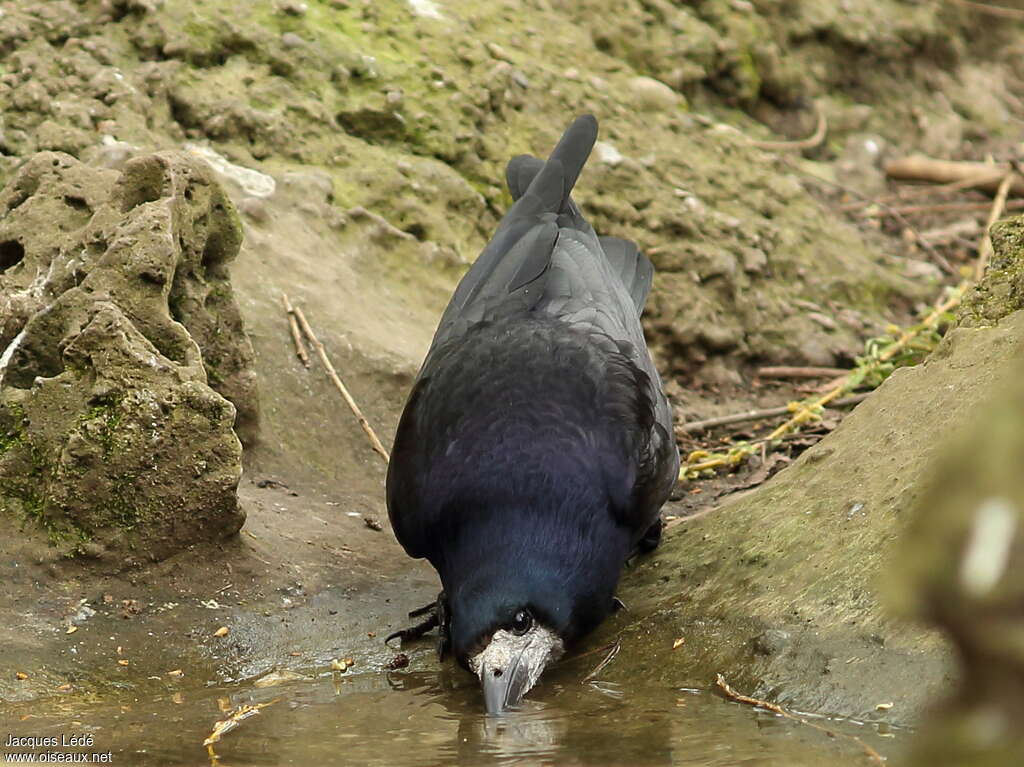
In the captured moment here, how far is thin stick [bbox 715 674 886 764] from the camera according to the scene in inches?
108

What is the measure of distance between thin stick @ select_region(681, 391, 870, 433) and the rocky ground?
0.28ft

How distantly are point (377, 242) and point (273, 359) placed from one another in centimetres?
116

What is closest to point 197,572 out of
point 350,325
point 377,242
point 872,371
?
point 350,325

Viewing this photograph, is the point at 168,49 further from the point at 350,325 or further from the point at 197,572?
the point at 197,572

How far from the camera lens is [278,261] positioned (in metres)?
5.73

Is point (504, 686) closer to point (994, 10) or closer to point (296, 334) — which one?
point (296, 334)

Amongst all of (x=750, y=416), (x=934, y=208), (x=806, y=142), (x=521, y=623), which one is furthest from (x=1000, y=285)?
(x=806, y=142)

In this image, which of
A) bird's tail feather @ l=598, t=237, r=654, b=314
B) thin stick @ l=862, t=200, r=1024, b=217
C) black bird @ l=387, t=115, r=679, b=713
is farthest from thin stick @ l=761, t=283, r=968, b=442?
thin stick @ l=862, t=200, r=1024, b=217

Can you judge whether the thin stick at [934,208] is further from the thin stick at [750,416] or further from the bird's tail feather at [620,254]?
the bird's tail feather at [620,254]

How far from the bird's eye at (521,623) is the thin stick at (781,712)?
0.55 meters

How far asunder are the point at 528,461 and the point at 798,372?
3165 mm

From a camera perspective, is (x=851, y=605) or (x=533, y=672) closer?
(x=851, y=605)

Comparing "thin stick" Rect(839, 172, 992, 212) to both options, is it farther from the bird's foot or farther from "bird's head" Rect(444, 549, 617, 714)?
"bird's head" Rect(444, 549, 617, 714)

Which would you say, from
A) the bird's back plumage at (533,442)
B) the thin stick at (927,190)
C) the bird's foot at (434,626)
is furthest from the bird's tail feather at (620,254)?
the thin stick at (927,190)
